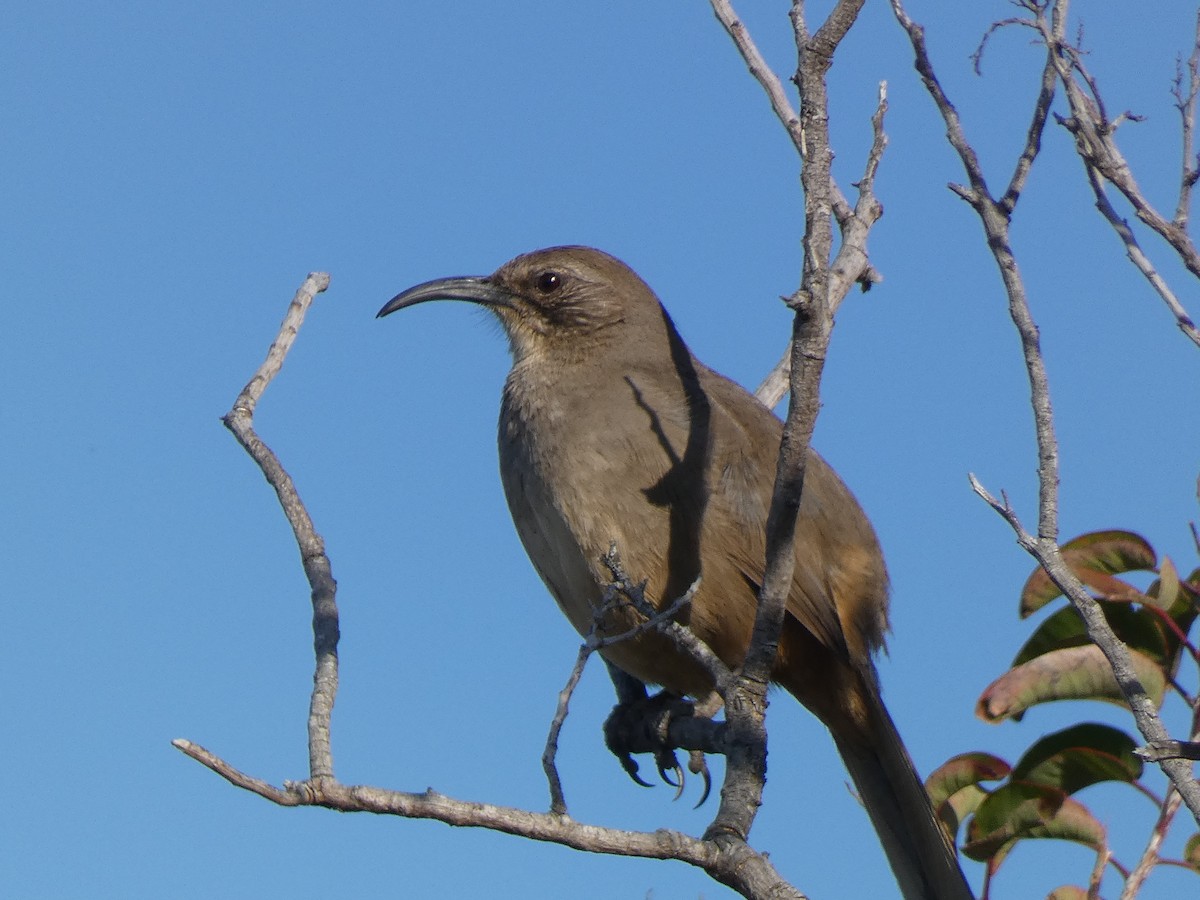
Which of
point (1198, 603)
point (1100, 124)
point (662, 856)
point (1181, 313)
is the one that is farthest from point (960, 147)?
point (662, 856)

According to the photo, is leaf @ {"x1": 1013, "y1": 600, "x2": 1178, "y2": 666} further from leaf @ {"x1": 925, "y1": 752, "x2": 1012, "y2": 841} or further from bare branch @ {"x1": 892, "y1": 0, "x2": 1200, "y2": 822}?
bare branch @ {"x1": 892, "y1": 0, "x2": 1200, "y2": 822}

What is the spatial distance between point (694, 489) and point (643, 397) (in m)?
0.45

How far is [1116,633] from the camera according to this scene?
13.9ft

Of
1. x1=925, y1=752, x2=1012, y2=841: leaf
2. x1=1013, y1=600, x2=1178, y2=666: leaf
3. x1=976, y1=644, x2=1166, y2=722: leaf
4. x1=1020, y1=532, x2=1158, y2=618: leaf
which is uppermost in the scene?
x1=1020, y1=532, x2=1158, y2=618: leaf

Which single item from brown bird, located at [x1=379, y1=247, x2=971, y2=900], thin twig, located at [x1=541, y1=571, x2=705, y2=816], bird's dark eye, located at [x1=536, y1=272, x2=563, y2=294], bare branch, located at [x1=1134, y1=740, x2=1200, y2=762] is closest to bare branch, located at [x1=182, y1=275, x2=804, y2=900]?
thin twig, located at [x1=541, y1=571, x2=705, y2=816]

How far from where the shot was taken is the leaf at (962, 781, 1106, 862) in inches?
166

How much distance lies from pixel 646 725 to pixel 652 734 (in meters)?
0.08

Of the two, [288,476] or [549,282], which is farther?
[549,282]

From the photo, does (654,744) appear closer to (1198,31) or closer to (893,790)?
(893,790)

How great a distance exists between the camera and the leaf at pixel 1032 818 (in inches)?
166

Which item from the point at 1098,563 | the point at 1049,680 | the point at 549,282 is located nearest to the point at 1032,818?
the point at 1049,680

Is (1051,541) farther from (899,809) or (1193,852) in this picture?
(899,809)

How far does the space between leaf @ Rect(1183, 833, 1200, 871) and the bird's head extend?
279cm

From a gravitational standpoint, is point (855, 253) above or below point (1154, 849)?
above
